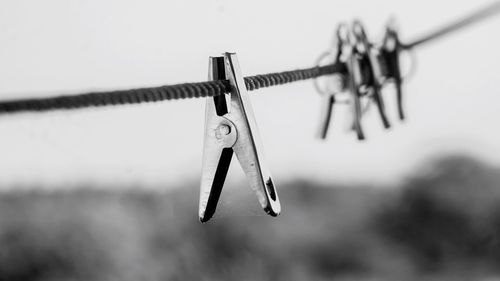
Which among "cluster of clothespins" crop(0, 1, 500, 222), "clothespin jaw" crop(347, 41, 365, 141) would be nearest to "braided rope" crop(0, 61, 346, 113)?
"cluster of clothespins" crop(0, 1, 500, 222)

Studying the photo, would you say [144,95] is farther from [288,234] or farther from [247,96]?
[288,234]

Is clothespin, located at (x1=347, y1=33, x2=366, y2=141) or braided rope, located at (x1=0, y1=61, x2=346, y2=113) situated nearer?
braided rope, located at (x1=0, y1=61, x2=346, y2=113)

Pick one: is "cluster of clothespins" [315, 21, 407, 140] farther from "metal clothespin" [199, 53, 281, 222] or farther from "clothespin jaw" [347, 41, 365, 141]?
"metal clothespin" [199, 53, 281, 222]

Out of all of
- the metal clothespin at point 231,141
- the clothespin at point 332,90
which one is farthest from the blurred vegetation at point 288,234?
the metal clothespin at point 231,141

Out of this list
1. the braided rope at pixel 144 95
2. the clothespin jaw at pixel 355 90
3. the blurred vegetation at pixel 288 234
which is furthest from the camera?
the blurred vegetation at pixel 288 234

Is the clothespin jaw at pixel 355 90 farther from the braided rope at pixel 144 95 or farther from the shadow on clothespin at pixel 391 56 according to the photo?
the braided rope at pixel 144 95

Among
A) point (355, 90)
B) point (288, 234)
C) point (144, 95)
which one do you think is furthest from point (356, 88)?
point (288, 234)

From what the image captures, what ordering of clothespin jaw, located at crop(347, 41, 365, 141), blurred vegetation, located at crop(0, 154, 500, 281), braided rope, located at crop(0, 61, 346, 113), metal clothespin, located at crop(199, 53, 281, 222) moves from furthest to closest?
blurred vegetation, located at crop(0, 154, 500, 281), clothespin jaw, located at crop(347, 41, 365, 141), metal clothespin, located at crop(199, 53, 281, 222), braided rope, located at crop(0, 61, 346, 113)
